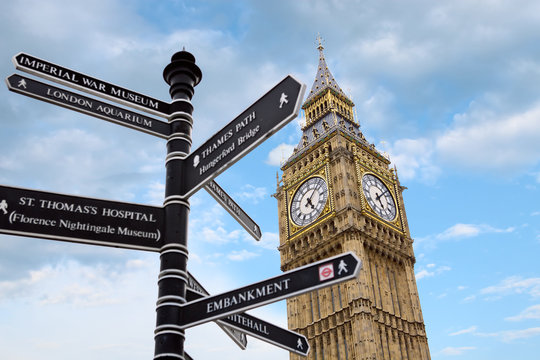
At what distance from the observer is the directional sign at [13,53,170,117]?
619cm

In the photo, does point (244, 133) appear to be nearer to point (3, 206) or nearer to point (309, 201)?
point (3, 206)

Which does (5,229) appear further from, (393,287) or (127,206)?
(393,287)

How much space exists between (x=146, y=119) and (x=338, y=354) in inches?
1453

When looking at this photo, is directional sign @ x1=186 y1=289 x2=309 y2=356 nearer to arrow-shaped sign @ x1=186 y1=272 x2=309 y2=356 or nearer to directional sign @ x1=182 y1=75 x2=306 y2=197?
arrow-shaped sign @ x1=186 y1=272 x2=309 y2=356

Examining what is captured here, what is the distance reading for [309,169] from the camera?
4916 centimetres

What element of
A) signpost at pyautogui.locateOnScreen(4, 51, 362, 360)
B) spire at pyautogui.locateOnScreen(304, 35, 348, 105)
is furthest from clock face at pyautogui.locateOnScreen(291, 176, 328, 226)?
signpost at pyautogui.locateOnScreen(4, 51, 362, 360)

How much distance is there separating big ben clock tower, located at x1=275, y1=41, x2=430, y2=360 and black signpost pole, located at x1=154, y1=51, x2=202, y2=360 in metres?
34.5

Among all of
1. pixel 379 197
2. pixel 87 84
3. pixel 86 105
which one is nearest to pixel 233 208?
pixel 86 105

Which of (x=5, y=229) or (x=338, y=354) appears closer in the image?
(x=5, y=229)

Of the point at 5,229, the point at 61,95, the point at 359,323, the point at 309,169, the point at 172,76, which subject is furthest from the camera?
the point at 309,169

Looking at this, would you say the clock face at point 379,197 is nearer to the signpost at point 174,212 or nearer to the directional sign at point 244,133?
the signpost at point 174,212

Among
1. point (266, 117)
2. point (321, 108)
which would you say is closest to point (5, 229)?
point (266, 117)

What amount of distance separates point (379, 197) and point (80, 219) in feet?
A: 144

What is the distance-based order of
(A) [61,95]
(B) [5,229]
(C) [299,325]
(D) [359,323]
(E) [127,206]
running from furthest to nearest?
(C) [299,325] → (D) [359,323] → (A) [61,95] → (E) [127,206] → (B) [5,229]
